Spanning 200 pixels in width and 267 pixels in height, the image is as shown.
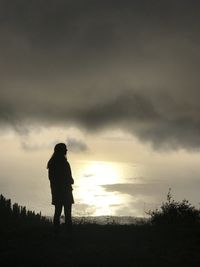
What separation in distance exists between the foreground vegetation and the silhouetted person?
60 cm

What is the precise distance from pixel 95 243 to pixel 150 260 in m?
2.82

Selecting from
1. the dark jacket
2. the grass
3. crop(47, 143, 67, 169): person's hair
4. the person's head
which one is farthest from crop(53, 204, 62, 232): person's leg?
the person's head

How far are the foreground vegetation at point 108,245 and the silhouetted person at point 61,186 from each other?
1.96 feet

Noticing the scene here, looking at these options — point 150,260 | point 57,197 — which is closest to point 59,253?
point 150,260

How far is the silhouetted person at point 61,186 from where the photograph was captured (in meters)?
18.5

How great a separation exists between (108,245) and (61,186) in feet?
10.9

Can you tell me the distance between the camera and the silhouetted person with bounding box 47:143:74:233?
18469mm

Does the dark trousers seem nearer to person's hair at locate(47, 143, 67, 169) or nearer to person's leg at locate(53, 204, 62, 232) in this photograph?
person's leg at locate(53, 204, 62, 232)

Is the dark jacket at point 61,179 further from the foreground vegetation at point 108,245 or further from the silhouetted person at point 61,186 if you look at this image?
the foreground vegetation at point 108,245

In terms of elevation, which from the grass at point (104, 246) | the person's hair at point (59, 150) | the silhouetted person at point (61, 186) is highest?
the person's hair at point (59, 150)

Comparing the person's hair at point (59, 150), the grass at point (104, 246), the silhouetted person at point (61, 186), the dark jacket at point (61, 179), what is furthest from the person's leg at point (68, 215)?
the person's hair at point (59, 150)

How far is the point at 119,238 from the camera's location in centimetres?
1762

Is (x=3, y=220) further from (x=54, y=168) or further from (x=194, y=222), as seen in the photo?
(x=194, y=222)

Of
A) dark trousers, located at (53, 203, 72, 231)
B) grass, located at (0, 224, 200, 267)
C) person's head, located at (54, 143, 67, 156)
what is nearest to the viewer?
grass, located at (0, 224, 200, 267)
